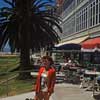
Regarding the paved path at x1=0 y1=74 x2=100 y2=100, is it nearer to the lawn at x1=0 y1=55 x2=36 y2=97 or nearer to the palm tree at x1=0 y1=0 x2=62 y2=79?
the lawn at x1=0 y1=55 x2=36 y2=97

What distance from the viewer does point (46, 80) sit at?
945 centimetres

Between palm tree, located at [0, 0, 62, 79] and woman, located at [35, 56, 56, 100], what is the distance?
20.6 m

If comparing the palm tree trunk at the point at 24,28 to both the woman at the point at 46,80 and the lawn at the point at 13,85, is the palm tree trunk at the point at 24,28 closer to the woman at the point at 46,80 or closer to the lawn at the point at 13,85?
the lawn at the point at 13,85

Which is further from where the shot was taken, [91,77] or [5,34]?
[5,34]

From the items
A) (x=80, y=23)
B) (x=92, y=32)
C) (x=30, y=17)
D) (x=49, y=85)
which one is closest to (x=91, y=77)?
(x=49, y=85)

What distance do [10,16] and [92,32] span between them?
18.0m

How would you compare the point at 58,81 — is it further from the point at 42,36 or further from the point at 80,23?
the point at 80,23

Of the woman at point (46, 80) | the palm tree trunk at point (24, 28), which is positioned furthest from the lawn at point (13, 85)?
the woman at point (46, 80)

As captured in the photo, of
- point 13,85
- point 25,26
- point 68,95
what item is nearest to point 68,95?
point 68,95

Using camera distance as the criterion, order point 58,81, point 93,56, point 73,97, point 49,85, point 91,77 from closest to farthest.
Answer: point 49,85 < point 73,97 < point 91,77 < point 58,81 < point 93,56

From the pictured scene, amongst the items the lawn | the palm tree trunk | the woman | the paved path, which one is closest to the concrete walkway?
the paved path

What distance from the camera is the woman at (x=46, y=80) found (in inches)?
368

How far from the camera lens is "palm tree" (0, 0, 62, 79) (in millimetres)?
30516

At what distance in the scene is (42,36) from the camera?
32.2m
